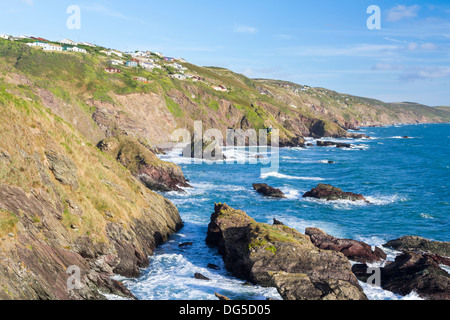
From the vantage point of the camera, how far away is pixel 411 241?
3141cm

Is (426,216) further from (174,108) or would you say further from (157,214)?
(174,108)

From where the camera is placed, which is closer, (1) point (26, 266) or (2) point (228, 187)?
(1) point (26, 266)

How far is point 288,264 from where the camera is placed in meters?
22.7

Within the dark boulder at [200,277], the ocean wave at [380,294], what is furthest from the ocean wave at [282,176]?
the dark boulder at [200,277]

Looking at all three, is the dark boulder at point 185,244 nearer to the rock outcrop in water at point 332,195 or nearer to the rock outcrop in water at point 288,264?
the rock outcrop in water at point 288,264

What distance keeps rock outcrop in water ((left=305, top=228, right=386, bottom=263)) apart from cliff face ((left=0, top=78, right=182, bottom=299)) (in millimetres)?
14623

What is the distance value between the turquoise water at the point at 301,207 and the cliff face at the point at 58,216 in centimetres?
A: 257

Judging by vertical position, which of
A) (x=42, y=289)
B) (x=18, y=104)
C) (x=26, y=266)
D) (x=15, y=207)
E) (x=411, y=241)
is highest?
(x=18, y=104)

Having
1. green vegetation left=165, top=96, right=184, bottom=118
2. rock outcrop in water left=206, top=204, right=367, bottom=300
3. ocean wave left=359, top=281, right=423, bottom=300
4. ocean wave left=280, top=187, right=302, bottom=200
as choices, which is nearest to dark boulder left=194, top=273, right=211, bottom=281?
rock outcrop in water left=206, top=204, right=367, bottom=300

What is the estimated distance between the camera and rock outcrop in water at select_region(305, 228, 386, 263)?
2831 centimetres

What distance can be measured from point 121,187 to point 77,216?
820 centimetres

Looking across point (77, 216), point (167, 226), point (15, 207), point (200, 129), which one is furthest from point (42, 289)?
point (200, 129)

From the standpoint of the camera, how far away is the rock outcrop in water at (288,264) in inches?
744
